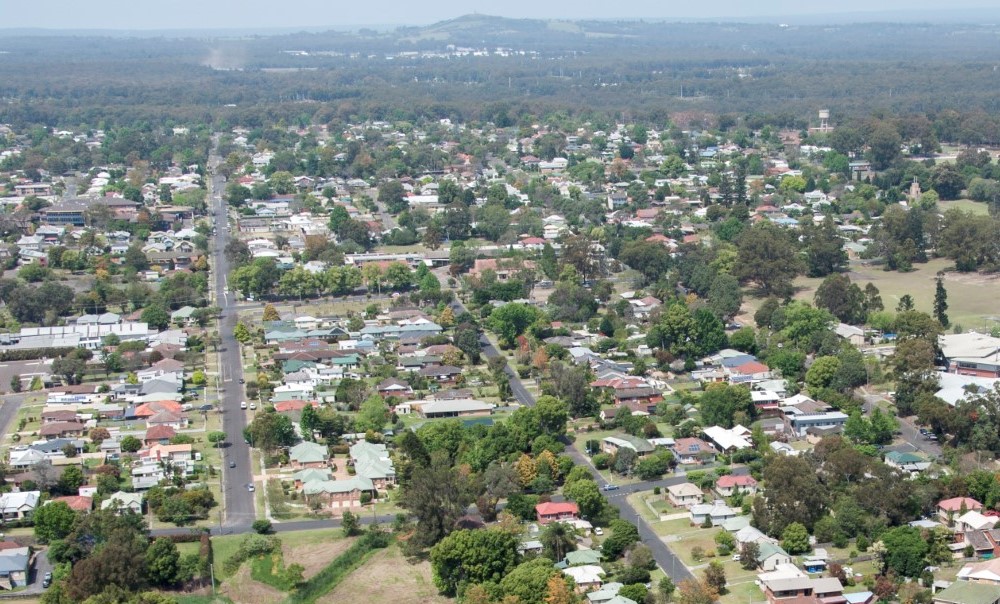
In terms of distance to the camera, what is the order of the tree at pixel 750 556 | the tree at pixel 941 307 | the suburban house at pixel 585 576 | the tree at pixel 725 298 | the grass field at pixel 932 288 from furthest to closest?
the grass field at pixel 932 288, the tree at pixel 725 298, the tree at pixel 941 307, the tree at pixel 750 556, the suburban house at pixel 585 576

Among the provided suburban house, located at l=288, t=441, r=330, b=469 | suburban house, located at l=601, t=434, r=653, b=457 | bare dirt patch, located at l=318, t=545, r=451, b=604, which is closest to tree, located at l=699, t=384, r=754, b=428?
suburban house, located at l=601, t=434, r=653, b=457

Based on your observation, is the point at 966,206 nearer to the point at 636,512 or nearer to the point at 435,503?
the point at 636,512

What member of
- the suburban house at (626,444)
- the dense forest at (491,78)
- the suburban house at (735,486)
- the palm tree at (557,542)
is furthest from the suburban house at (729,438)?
the dense forest at (491,78)

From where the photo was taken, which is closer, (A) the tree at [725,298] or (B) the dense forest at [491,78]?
(A) the tree at [725,298]

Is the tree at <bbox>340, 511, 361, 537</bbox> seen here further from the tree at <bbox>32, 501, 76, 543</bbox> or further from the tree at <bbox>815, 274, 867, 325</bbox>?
the tree at <bbox>815, 274, 867, 325</bbox>

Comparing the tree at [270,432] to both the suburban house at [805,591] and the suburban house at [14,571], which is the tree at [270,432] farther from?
the suburban house at [805,591]
